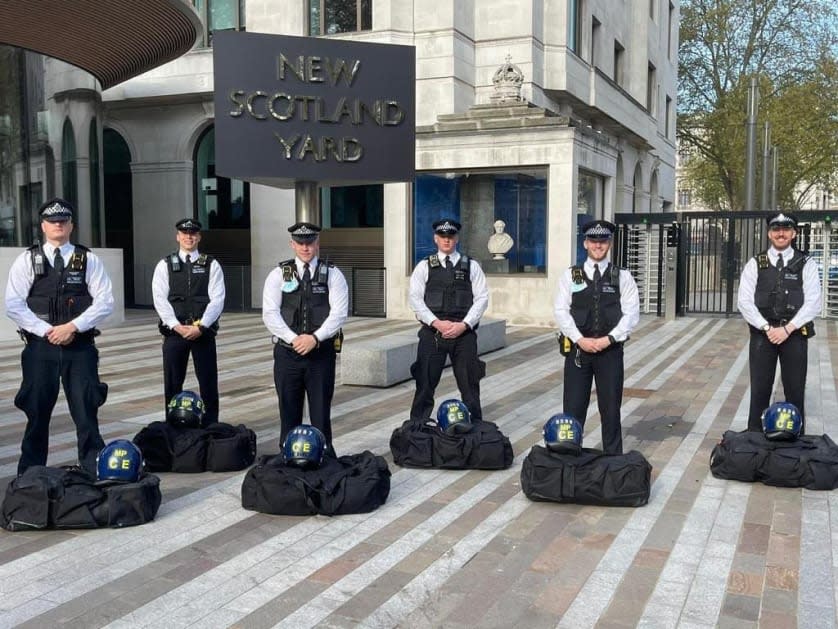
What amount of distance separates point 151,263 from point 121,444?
20.3 metres

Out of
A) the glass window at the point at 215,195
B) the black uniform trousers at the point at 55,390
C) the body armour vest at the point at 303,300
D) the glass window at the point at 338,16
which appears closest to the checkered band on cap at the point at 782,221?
the body armour vest at the point at 303,300

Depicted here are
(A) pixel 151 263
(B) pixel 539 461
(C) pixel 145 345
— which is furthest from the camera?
(A) pixel 151 263

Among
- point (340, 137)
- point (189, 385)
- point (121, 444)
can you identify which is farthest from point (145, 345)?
point (121, 444)

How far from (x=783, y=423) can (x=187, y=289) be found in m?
4.95

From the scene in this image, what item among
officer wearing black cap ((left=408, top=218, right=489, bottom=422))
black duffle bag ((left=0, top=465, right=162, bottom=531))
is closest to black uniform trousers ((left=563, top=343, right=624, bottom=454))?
officer wearing black cap ((left=408, top=218, right=489, bottom=422))

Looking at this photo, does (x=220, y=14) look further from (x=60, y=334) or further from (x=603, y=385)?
(x=603, y=385)

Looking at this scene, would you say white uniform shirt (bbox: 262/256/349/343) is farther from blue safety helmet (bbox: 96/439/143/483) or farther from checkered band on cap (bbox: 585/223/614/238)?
checkered band on cap (bbox: 585/223/614/238)

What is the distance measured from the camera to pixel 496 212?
18.2m

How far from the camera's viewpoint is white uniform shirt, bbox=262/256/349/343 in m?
6.30

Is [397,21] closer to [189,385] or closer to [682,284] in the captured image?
[682,284]

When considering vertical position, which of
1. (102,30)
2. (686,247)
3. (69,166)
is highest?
(102,30)

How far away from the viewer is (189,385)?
11.1 m

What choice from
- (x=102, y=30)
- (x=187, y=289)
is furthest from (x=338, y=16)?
(x=187, y=289)

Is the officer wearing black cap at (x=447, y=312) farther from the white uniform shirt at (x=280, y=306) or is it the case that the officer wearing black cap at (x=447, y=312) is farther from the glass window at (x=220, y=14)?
the glass window at (x=220, y=14)
